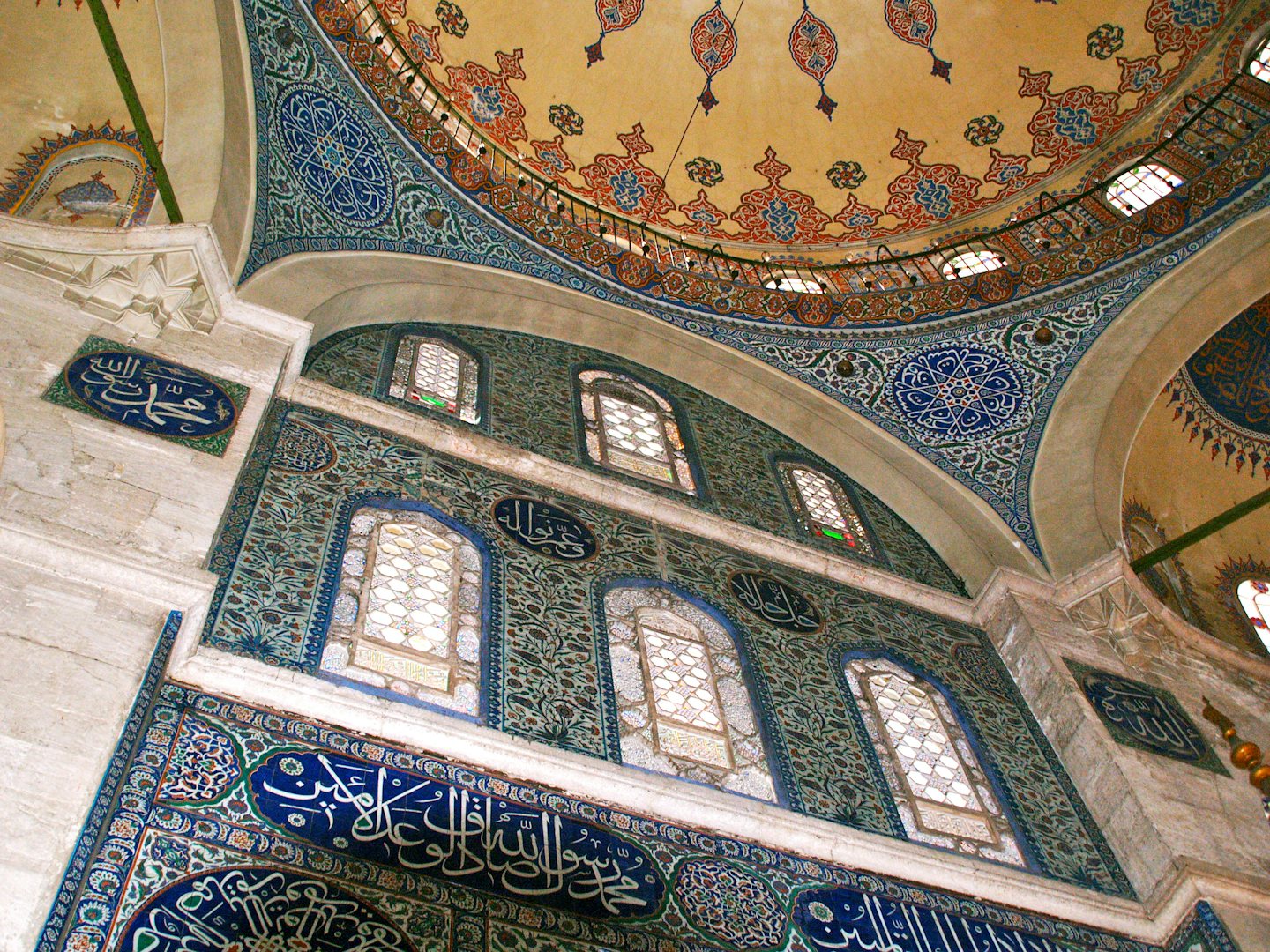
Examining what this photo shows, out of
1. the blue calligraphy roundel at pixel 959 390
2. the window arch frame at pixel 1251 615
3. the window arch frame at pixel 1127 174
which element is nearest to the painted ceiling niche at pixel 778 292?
the blue calligraphy roundel at pixel 959 390

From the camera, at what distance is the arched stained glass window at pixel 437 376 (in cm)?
626

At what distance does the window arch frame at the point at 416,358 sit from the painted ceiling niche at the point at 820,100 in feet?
7.54

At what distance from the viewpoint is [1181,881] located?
4.70m

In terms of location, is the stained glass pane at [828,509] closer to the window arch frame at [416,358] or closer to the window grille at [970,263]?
the window arch frame at [416,358]

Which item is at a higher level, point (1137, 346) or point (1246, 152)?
point (1246, 152)

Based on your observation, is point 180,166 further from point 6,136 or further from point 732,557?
point 732,557

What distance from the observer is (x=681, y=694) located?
491cm

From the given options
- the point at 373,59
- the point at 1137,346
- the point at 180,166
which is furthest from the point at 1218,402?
the point at 180,166

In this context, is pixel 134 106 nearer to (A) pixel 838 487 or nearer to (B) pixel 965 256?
(A) pixel 838 487

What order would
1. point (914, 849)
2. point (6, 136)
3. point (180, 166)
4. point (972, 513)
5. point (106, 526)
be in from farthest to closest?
1. point (972, 513)
2. point (6, 136)
3. point (180, 166)
4. point (914, 849)
5. point (106, 526)

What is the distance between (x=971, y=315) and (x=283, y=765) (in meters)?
5.62

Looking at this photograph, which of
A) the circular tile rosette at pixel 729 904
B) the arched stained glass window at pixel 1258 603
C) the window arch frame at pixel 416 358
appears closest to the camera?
the circular tile rosette at pixel 729 904

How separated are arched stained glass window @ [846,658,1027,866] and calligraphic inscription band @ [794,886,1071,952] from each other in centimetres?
43

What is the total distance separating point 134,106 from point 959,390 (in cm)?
489
